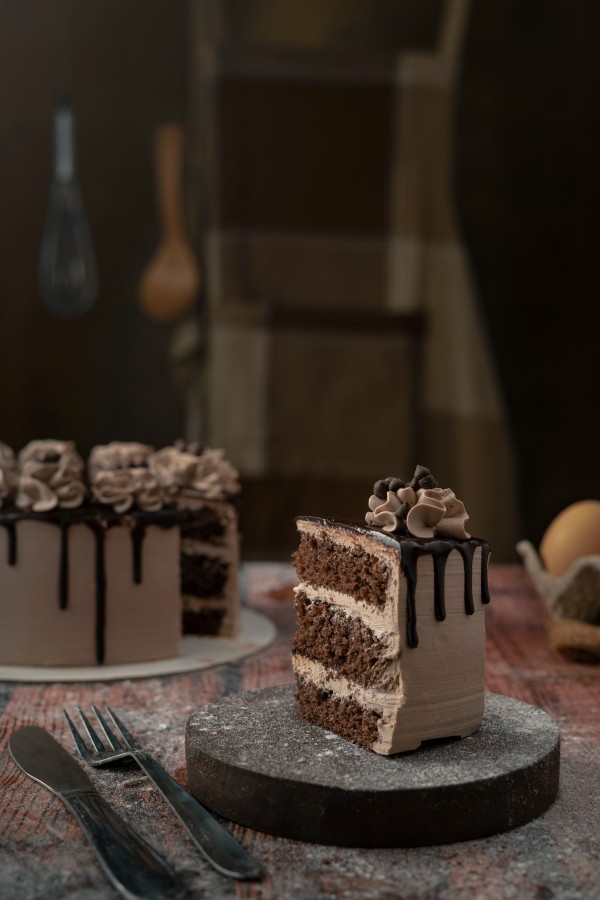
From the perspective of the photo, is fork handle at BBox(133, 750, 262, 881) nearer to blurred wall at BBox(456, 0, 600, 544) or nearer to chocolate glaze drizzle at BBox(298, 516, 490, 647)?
chocolate glaze drizzle at BBox(298, 516, 490, 647)

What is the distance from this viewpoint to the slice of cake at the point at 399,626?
1666 millimetres

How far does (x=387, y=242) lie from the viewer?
4.71m

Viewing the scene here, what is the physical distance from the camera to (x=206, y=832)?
4.75 ft

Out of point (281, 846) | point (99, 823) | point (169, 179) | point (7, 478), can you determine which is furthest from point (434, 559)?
point (169, 179)

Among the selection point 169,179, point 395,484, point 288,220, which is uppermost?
point 169,179

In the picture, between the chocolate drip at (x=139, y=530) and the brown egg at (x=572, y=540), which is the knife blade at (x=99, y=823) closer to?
the chocolate drip at (x=139, y=530)

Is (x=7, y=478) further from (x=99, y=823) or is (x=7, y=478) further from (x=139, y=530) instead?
(x=99, y=823)

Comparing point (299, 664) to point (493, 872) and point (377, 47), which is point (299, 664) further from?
point (377, 47)

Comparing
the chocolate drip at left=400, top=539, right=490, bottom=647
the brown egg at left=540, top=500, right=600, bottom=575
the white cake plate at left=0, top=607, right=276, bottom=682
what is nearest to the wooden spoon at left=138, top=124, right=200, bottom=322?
the white cake plate at left=0, top=607, right=276, bottom=682

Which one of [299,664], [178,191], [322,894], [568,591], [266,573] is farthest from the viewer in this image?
[178,191]

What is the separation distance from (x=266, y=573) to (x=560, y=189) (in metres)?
2.42

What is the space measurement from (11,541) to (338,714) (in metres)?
1.10

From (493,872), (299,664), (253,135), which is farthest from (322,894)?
(253,135)

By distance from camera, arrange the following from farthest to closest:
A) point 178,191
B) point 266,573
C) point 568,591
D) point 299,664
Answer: point 178,191 → point 266,573 → point 568,591 → point 299,664
